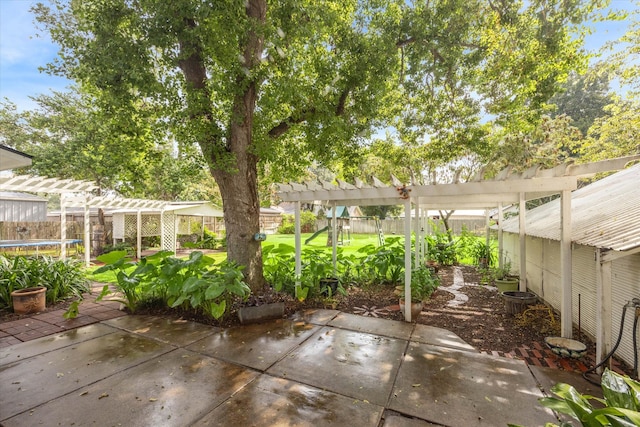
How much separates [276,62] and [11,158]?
3.52 m

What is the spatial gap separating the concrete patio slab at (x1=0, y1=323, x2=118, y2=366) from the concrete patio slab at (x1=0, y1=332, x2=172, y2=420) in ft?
0.41

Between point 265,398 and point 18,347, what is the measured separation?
3.10 meters

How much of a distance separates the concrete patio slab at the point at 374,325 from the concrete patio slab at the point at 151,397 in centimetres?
160

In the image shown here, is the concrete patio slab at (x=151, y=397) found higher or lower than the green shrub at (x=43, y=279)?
lower

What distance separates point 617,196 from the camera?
12.7ft

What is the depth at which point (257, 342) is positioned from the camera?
3332 millimetres

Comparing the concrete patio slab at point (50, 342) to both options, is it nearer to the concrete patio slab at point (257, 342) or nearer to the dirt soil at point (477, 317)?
the concrete patio slab at point (257, 342)

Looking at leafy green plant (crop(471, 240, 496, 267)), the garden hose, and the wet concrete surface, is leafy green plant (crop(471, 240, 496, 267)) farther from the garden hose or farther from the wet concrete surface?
the garden hose

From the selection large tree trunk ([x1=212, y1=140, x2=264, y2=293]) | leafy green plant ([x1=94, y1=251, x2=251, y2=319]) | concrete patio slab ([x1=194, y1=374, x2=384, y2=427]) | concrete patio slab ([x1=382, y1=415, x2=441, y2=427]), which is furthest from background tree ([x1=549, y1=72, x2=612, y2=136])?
concrete patio slab ([x1=194, y1=374, x2=384, y2=427])

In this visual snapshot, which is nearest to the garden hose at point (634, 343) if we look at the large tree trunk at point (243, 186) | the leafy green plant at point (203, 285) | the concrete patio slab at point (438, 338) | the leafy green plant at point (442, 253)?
the concrete patio slab at point (438, 338)

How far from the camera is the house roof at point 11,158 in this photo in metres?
2.89

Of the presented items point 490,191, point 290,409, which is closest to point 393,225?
point 490,191

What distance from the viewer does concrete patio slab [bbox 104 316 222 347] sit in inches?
136

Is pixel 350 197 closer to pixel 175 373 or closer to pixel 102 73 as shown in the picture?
pixel 175 373
